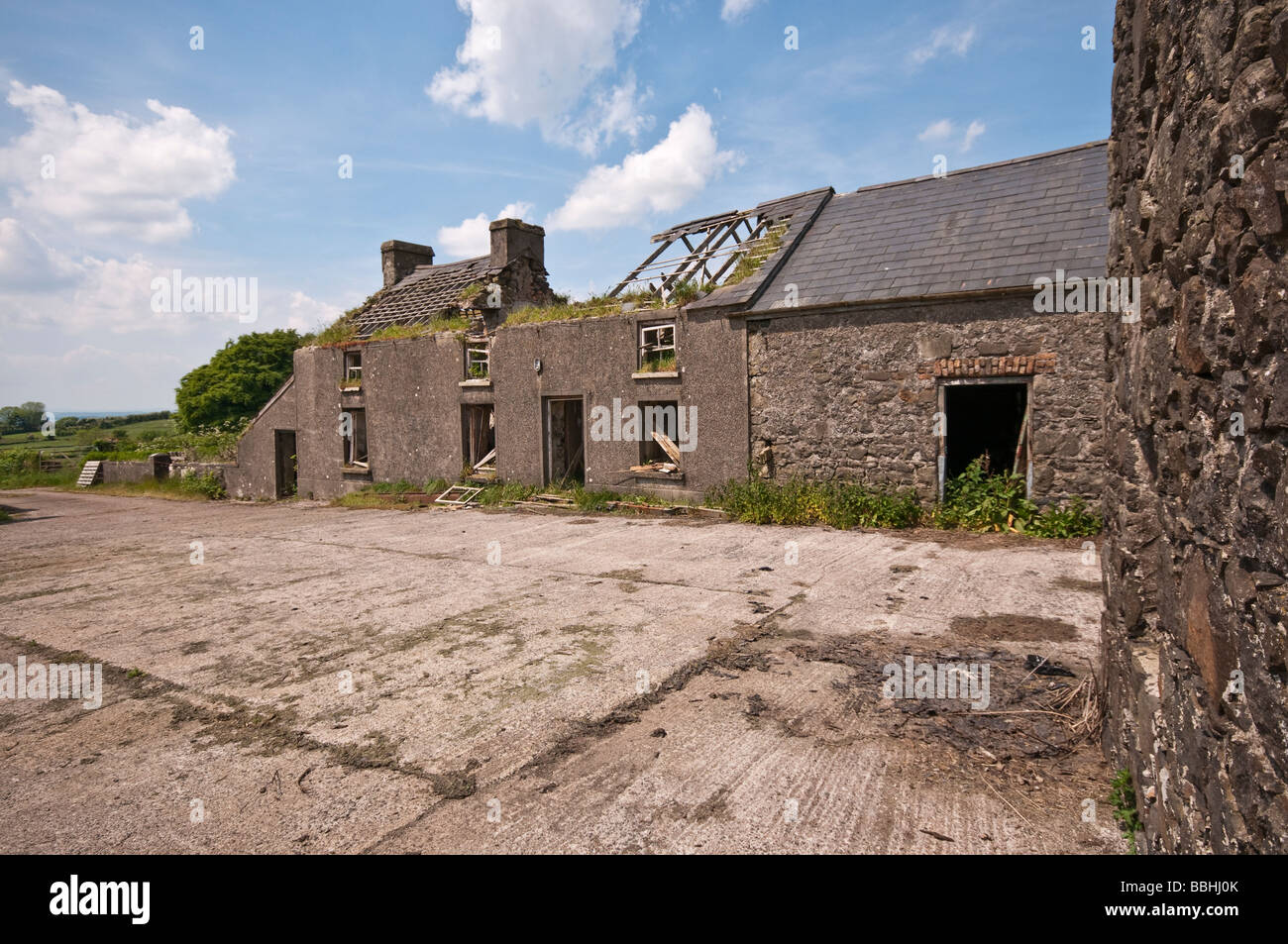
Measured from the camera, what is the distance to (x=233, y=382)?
4794 cm

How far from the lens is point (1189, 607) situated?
255 centimetres

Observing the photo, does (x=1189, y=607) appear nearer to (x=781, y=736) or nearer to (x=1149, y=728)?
(x=1149, y=728)

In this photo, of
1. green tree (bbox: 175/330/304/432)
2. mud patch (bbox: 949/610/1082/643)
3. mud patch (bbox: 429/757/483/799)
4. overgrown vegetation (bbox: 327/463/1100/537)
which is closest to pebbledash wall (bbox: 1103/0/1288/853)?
mud patch (bbox: 949/610/1082/643)

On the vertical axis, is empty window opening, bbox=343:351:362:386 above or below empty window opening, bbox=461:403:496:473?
above

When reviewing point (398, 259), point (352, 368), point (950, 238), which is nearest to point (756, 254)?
point (950, 238)

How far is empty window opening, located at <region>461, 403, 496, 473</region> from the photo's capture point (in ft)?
56.5

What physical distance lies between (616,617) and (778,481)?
6552 mm

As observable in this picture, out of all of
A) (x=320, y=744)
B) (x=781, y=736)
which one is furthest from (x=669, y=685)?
(x=320, y=744)

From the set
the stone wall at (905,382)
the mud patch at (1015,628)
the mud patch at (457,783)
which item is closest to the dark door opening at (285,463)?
the stone wall at (905,382)

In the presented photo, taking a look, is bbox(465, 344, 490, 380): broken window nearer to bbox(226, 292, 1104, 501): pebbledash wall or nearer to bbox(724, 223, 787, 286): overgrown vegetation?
bbox(226, 292, 1104, 501): pebbledash wall

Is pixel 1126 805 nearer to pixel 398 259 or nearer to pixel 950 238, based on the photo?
pixel 950 238

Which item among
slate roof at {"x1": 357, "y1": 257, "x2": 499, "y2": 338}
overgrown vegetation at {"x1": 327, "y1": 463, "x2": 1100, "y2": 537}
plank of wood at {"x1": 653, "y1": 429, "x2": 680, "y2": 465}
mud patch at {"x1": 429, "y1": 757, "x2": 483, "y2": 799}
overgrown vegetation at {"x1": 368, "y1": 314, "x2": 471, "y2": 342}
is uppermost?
slate roof at {"x1": 357, "y1": 257, "x2": 499, "y2": 338}

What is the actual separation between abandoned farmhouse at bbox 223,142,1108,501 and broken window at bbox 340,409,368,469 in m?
0.08

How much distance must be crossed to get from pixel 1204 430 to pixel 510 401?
48.8 ft
